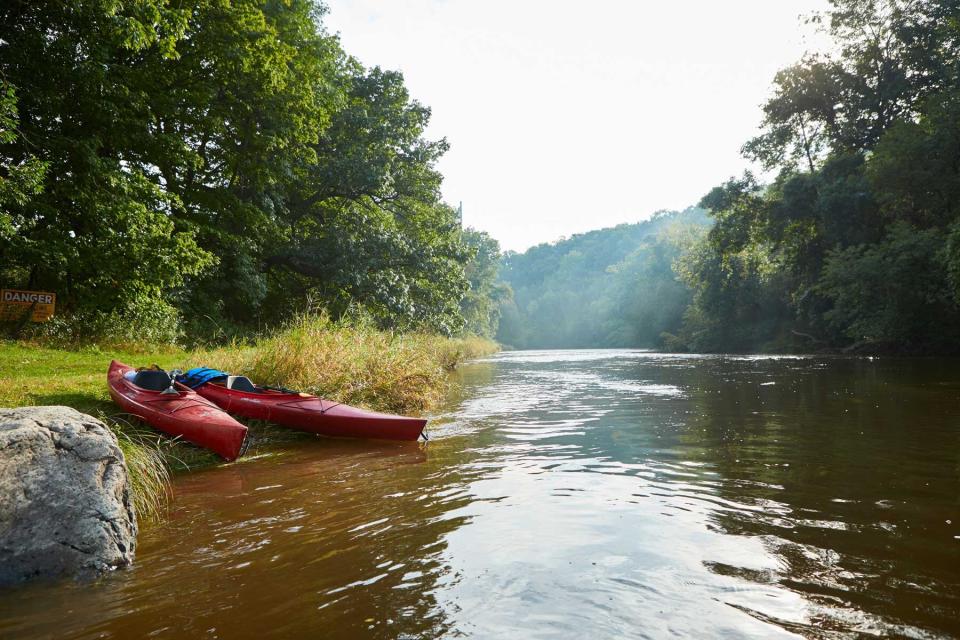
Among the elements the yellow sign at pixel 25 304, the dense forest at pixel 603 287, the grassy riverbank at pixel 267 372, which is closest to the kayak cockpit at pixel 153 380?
the grassy riverbank at pixel 267 372

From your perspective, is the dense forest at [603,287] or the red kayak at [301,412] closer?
the red kayak at [301,412]

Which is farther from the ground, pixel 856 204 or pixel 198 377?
pixel 856 204

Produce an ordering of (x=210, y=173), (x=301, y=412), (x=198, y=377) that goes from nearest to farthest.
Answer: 1. (x=301, y=412)
2. (x=198, y=377)
3. (x=210, y=173)

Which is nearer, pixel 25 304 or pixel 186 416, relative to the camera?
pixel 186 416

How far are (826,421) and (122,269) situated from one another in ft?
42.9

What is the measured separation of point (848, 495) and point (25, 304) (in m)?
14.0

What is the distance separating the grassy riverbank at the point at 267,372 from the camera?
243 inches

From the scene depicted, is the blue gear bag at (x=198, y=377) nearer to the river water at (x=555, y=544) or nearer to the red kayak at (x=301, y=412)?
the red kayak at (x=301, y=412)

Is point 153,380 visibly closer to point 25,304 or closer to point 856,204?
point 25,304

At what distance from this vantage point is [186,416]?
586 centimetres

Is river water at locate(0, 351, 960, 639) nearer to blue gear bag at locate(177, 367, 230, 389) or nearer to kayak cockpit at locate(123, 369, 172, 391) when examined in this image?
blue gear bag at locate(177, 367, 230, 389)

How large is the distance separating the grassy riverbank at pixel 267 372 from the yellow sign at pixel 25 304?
3.76 feet

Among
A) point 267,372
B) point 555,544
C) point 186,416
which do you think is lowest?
point 555,544

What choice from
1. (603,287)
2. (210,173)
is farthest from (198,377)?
(603,287)
